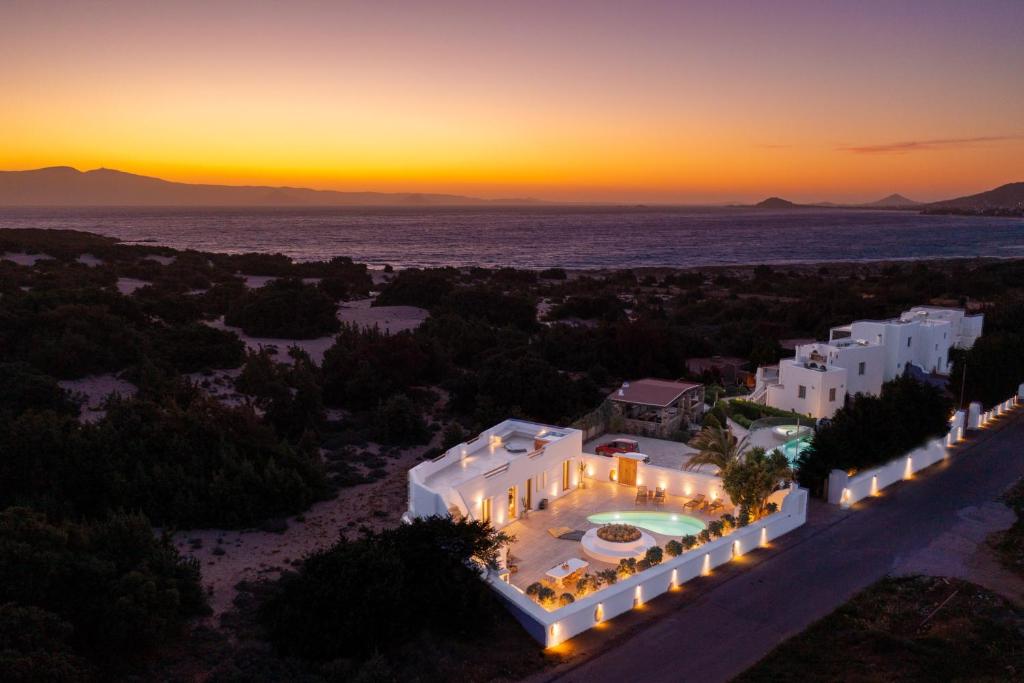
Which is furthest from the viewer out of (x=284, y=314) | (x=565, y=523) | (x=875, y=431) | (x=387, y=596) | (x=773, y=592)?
(x=284, y=314)

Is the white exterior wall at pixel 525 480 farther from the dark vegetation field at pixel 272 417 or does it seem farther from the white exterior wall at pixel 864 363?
the white exterior wall at pixel 864 363

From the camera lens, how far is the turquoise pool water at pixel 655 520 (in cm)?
1571

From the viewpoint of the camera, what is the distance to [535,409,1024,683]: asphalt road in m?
10.8

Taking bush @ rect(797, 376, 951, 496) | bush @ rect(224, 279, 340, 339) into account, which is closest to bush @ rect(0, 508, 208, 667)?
bush @ rect(797, 376, 951, 496)

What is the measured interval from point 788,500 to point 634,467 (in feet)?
12.0

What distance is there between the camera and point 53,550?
436 inches

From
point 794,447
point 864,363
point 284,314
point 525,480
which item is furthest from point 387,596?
point 284,314

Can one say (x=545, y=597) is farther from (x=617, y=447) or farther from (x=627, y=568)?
(x=617, y=447)

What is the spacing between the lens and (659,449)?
66.3 ft

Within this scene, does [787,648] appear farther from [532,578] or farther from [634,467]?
[634,467]

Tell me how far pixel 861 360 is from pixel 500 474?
15.1 metres

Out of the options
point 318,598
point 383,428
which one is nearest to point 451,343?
point 383,428

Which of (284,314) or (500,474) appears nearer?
(500,474)

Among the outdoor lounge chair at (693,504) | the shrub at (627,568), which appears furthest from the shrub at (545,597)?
the outdoor lounge chair at (693,504)
